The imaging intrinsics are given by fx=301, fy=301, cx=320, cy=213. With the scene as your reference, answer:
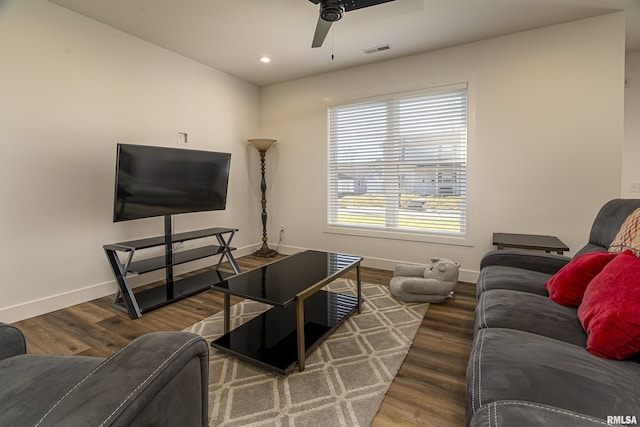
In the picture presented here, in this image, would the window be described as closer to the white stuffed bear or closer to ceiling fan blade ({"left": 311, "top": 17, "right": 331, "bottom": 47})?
A: the white stuffed bear

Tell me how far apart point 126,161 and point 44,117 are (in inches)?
32.0

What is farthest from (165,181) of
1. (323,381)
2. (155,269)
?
(323,381)

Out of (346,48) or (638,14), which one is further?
(346,48)

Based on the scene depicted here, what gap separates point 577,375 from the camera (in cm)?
101

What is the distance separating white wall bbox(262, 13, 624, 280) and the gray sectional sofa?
1833 mm

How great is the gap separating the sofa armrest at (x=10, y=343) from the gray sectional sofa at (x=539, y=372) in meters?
1.70

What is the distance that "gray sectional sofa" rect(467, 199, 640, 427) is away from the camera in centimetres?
84

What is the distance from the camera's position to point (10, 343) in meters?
1.20

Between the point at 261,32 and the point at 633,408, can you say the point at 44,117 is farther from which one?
the point at 633,408

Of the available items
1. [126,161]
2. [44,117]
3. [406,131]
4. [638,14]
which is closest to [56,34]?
[44,117]

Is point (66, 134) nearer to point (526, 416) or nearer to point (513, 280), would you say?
point (526, 416)

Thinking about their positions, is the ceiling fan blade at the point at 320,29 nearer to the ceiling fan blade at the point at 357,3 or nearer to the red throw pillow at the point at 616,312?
the ceiling fan blade at the point at 357,3

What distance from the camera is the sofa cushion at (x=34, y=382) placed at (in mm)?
881

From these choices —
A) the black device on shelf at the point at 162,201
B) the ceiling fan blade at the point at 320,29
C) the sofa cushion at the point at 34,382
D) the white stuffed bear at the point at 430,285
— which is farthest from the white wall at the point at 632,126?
the sofa cushion at the point at 34,382
